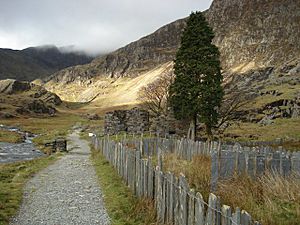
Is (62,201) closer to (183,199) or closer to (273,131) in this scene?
(183,199)

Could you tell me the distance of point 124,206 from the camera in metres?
11.8

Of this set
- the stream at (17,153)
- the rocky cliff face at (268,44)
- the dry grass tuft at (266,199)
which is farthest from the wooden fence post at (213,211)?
the rocky cliff face at (268,44)

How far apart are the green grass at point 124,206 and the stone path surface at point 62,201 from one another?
27 centimetres

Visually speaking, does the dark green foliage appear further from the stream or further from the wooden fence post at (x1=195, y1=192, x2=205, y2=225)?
the wooden fence post at (x1=195, y1=192, x2=205, y2=225)

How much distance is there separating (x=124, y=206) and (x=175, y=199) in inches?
136

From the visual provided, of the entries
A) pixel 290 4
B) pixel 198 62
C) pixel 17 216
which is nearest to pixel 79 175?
pixel 17 216

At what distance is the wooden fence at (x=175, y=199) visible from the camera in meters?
6.23

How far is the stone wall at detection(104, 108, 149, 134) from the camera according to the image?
50.4m

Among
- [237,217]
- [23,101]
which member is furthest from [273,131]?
[23,101]

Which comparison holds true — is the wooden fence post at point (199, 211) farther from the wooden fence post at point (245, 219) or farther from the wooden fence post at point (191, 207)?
the wooden fence post at point (245, 219)

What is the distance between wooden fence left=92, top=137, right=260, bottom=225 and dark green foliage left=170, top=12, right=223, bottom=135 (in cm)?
2183

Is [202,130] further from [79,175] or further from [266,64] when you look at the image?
[266,64]

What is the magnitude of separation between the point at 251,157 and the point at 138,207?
4.79 meters

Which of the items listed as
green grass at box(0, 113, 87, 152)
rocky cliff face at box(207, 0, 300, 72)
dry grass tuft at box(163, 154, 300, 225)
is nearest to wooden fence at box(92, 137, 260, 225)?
dry grass tuft at box(163, 154, 300, 225)
